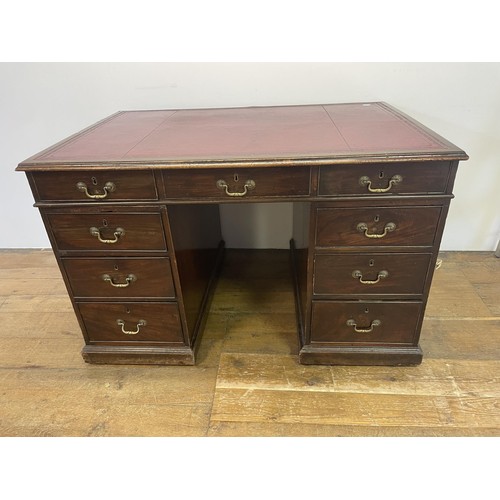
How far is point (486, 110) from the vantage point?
165 cm

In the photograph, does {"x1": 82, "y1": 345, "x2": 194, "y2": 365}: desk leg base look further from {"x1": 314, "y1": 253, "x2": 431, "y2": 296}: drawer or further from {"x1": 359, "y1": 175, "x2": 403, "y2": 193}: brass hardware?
{"x1": 359, "y1": 175, "x2": 403, "y2": 193}: brass hardware

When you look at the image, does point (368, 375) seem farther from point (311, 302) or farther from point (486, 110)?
point (486, 110)

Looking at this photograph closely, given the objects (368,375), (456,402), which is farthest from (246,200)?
(456,402)

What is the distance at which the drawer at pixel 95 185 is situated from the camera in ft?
3.52

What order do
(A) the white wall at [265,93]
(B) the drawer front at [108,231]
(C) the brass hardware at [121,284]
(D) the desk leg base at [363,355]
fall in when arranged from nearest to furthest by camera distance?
(B) the drawer front at [108,231], (C) the brass hardware at [121,284], (D) the desk leg base at [363,355], (A) the white wall at [265,93]

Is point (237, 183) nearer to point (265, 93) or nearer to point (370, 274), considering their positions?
point (370, 274)

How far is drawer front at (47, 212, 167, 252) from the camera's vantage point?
114cm

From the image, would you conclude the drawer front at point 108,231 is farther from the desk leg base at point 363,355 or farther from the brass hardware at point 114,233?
the desk leg base at point 363,355

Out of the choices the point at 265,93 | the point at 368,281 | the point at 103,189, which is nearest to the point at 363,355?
the point at 368,281

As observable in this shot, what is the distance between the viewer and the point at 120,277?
1.26 m

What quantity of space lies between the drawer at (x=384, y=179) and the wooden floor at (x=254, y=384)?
672 millimetres

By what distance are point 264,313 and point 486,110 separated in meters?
1.32

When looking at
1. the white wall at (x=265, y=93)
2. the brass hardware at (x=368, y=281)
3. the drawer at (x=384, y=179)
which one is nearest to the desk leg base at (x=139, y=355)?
the brass hardware at (x=368, y=281)

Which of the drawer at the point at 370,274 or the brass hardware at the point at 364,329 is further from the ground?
the drawer at the point at 370,274
